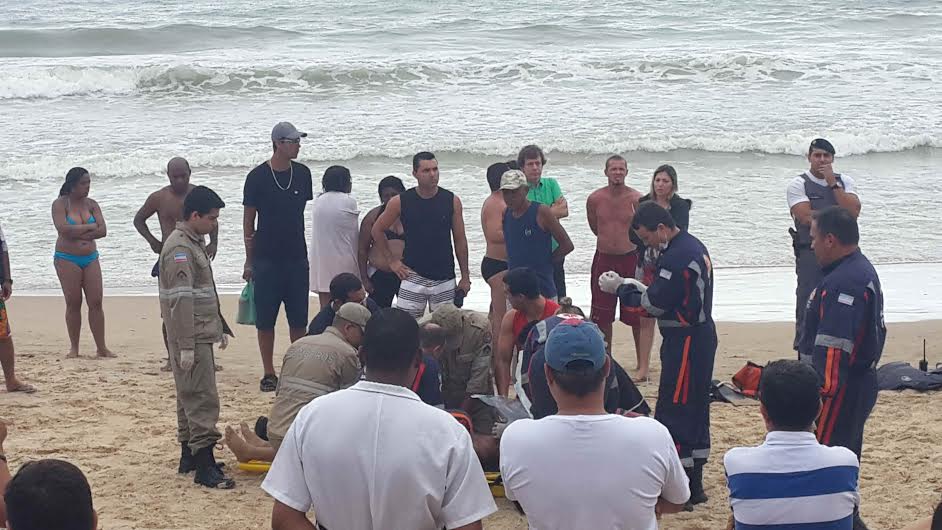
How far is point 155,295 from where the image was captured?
A: 39.7 ft

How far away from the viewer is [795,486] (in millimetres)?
3688

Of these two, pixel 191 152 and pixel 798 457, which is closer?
pixel 798 457

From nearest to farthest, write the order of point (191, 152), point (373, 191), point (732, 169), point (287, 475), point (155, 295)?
point (287, 475), point (155, 295), point (373, 191), point (732, 169), point (191, 152)

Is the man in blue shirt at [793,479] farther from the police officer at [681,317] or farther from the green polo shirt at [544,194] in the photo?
the green polo shirt at [544,194]

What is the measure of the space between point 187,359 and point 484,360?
167cm

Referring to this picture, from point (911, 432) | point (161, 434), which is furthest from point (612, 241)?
point (161, 434)

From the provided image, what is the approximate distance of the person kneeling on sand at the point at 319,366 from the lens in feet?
20.8

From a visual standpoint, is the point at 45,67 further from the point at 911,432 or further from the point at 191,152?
the point at 911,432

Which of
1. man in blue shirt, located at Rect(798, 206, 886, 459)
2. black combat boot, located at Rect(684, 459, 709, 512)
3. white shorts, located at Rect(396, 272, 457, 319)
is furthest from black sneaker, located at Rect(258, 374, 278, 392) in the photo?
man in blue shirt, located at Rect(798, 206, 886, 459)

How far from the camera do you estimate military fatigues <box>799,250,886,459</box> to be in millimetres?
5254

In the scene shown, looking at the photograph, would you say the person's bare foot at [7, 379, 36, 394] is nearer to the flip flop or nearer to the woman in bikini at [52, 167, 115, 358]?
the flip flop

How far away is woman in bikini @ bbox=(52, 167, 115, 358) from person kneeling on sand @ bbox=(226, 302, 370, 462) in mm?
3588

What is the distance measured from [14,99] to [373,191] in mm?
11383

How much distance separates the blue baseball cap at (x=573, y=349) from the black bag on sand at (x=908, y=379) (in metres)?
5.34
